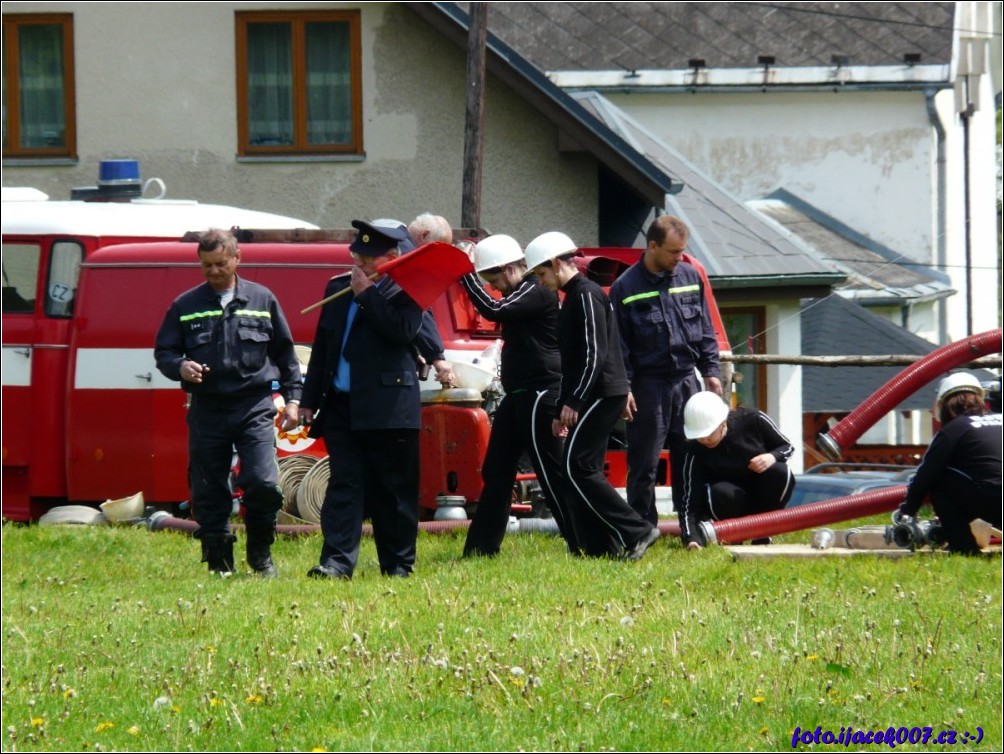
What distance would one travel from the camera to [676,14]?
3506 cm

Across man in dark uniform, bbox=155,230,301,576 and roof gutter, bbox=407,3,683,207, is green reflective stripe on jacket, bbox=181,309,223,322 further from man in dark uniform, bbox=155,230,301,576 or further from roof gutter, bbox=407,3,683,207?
roof gutter, bbox=407,3,683,207

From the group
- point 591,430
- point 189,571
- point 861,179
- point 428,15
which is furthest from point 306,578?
point 861,179

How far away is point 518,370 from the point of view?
32.3 ft

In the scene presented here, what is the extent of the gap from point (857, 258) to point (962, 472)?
876 inches

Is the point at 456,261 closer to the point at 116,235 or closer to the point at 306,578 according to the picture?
the point at 306,578

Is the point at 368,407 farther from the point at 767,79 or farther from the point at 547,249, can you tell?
the point at 767,79

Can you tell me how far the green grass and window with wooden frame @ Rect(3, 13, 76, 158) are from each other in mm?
13058

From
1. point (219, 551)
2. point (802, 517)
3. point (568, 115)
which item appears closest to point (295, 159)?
point (568, 115)

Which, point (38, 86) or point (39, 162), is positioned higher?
point (38, 86)

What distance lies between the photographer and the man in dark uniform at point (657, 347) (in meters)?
10.6

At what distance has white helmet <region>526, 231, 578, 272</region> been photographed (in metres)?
9.61

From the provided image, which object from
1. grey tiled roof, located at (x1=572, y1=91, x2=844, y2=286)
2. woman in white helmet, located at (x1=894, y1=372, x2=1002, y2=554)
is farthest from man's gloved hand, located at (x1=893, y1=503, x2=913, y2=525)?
grey tiled roof, located at (x1=572, y1=91, x2=844, y2=286)

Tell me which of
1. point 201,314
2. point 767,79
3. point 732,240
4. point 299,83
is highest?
point 767,79

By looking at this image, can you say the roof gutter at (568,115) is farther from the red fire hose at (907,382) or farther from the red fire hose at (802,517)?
the red fire hose at (802,517)
